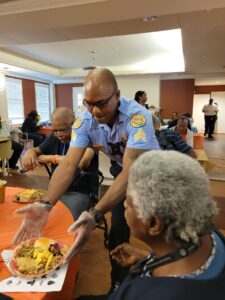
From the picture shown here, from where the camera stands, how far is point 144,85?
9.20m

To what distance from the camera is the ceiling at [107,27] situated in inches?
115

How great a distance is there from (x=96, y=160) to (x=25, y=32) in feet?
9.74

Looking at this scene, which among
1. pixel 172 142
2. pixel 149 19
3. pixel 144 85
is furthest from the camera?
pixel 144 85

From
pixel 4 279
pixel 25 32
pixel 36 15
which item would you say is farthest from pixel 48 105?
pixel 4 279

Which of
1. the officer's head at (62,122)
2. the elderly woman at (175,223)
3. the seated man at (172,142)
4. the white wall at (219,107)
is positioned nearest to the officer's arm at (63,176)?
the officer's head at (62,122)

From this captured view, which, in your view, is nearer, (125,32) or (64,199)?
(64,199)

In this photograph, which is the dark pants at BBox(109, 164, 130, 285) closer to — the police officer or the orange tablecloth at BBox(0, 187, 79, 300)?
the police officer

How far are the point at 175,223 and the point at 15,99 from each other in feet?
27.9

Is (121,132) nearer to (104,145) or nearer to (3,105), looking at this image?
(104,145)

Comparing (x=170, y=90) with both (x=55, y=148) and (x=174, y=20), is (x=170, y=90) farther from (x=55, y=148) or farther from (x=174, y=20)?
(x=55, y=148)

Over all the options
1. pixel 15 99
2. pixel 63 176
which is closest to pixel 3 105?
pixel 15 99

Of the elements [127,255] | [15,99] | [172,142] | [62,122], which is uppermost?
[15,99]

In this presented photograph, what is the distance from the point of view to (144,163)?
613 mm

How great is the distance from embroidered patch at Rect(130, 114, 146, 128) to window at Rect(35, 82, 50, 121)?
8795 millimetres
